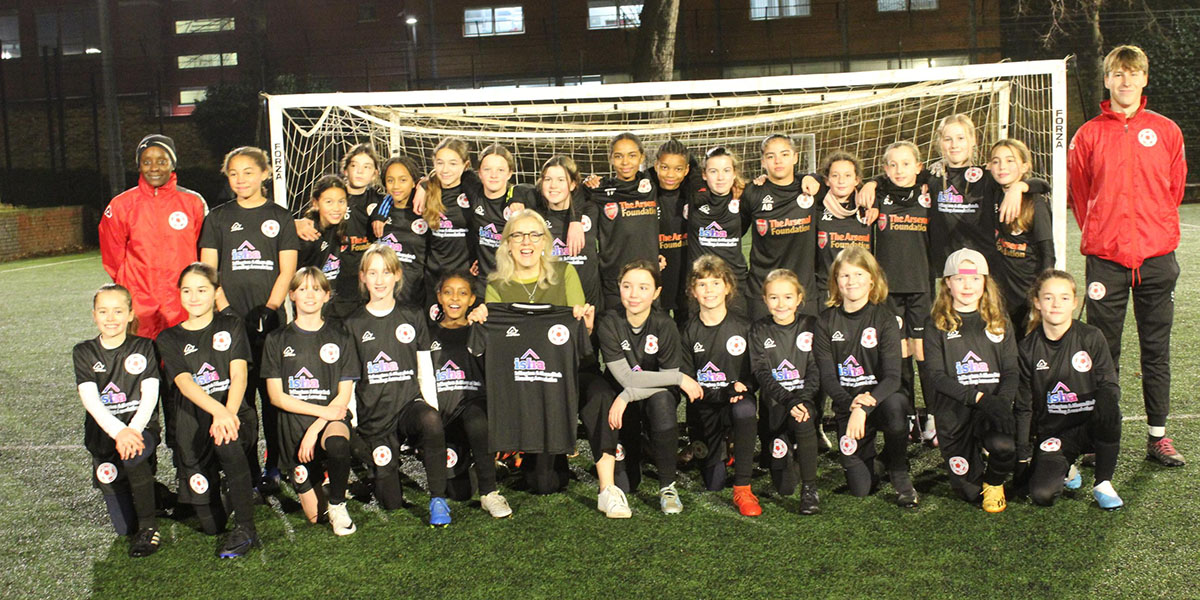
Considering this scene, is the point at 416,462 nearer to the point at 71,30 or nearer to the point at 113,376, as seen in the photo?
the point at 113,376

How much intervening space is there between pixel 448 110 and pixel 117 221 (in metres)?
4.70

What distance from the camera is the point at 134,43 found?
25297 mm

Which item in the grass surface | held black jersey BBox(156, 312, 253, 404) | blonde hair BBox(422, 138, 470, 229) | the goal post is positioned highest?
the goal post

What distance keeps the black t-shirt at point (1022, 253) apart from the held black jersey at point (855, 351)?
76 centimetres

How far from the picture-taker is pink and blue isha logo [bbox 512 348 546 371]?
12.7 feet

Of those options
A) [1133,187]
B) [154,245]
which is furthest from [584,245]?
[1133,187]

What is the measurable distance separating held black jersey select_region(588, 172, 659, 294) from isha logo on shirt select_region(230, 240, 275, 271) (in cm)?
164

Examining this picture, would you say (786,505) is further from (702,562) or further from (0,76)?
(0,76)

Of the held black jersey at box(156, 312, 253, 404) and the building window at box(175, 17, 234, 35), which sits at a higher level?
the building window at box(175, 17, 234, 35)

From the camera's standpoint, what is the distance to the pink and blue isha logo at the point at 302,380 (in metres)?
3.81

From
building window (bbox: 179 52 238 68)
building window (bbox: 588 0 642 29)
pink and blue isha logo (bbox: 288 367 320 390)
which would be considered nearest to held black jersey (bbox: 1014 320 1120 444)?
pink and blue isha logo (bbox: 288 367 320 390)

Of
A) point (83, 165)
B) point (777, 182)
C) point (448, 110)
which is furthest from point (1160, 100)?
point (83, 165)

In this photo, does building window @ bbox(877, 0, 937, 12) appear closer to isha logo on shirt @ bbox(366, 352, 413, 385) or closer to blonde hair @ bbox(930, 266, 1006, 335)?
blonde hair @ bbox(930, 266, 1006, 335)

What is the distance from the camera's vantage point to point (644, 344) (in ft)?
13.1
